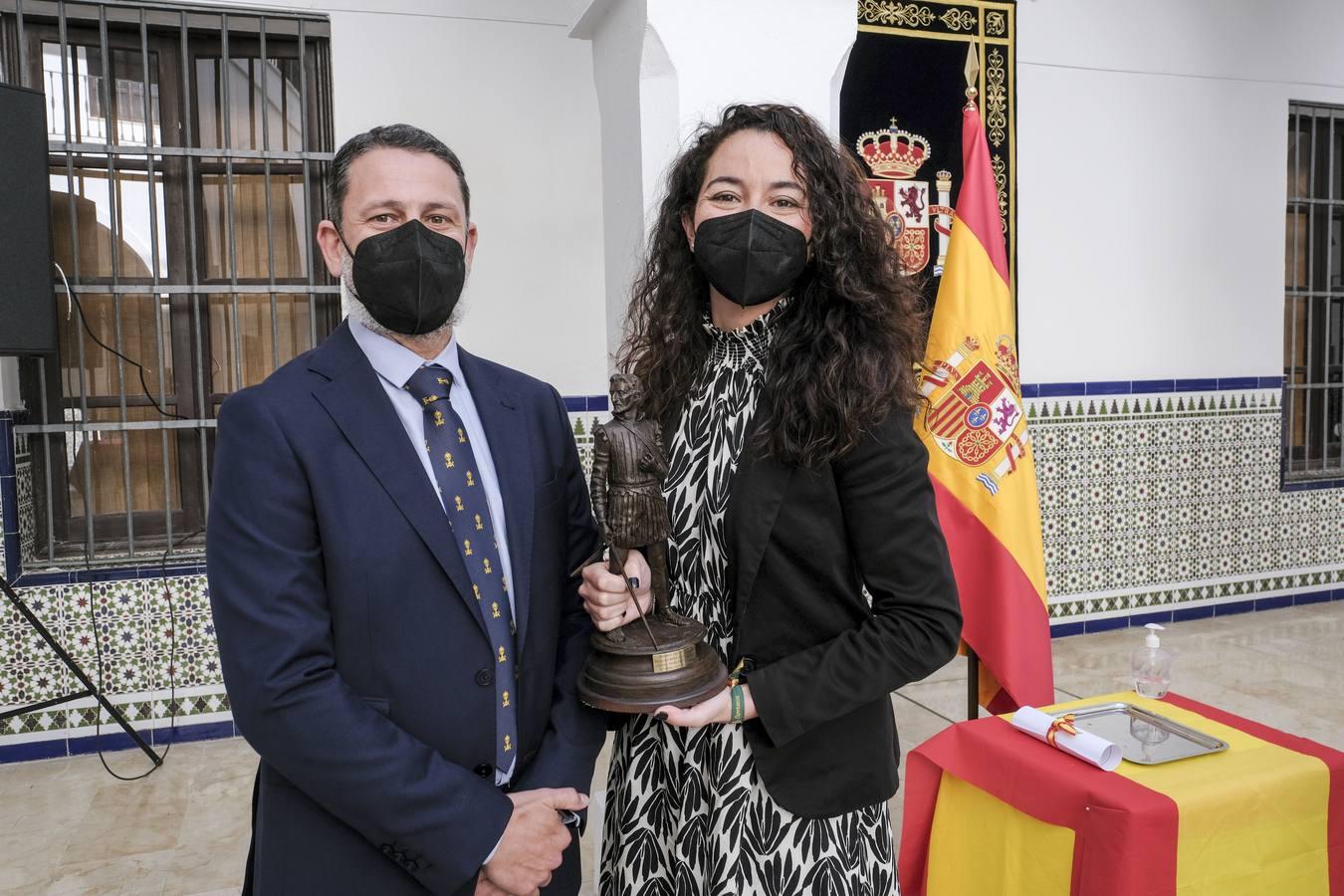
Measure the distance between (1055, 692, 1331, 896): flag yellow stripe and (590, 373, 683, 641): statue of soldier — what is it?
3.53 feet

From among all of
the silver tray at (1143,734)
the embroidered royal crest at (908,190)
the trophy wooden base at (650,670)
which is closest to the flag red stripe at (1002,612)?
the silver tray at (1143,734)

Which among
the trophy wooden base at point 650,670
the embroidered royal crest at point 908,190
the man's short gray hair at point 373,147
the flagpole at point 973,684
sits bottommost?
the flagpole at point 973,684

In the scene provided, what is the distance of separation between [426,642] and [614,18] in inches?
88.0

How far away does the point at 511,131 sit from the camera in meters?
4.09

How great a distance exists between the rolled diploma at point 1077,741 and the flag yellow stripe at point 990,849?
0.45 feet

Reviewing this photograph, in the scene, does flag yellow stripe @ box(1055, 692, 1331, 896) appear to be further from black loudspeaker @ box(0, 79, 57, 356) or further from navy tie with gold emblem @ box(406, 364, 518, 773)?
black loudspeaker @ box(0, 79, 57, 356)

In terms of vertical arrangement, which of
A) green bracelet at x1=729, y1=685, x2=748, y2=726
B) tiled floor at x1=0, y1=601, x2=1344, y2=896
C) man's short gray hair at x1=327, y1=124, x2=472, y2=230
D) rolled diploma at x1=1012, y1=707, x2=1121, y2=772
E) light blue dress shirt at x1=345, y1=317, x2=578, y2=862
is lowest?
tiled floor at x1=0, y1=601, x2=1344, y2=896

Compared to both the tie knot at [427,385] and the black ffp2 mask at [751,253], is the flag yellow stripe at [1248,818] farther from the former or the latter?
the tie knot at [427,385]

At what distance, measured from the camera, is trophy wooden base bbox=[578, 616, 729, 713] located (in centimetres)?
128

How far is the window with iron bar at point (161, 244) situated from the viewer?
3.72 m

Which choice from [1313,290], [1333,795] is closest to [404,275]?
[1333,795]

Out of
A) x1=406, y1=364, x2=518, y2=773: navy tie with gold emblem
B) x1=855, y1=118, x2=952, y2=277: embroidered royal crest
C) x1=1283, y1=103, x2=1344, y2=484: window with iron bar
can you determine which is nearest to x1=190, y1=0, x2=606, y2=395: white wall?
x1=855, y1=118, x2=952, y2=277: embroidered royal crest

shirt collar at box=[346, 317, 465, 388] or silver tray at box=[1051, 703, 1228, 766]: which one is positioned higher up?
shirt collar at box=[346, 317, 465, 388]

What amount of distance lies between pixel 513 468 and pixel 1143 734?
4.62 feet
